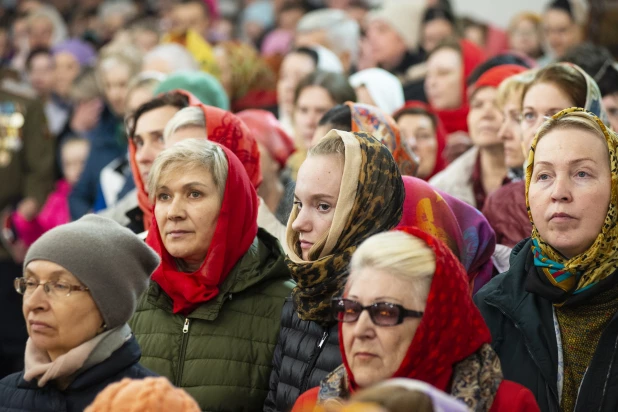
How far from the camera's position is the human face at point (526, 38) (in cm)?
940

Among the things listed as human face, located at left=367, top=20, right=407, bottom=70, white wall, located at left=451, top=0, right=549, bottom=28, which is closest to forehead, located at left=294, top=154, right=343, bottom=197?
human face, located at left=367, top=20, right=407, bottom=70

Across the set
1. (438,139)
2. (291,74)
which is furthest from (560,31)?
(438,139)

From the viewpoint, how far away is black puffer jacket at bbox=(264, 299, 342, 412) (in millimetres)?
3889

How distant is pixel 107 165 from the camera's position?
313 inches

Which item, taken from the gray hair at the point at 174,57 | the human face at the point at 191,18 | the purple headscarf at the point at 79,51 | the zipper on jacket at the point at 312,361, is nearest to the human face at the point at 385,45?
the gray hair at the point at 174,57

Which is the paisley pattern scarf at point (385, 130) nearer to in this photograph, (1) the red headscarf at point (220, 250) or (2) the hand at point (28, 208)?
(1) the red headscarf at point (220, 250)

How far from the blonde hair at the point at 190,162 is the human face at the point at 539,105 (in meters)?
1.37

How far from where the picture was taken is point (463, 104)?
7770 millimetres

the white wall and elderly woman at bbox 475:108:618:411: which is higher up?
the white wall

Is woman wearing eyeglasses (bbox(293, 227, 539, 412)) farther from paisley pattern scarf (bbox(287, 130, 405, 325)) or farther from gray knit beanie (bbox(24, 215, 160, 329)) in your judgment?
gray knit beanie (bbox(24, 215, 160, 329))

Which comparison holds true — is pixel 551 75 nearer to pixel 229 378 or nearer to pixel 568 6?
pixel 229 378

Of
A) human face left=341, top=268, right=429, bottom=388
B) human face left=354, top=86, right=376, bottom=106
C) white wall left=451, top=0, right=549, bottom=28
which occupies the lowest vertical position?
human face left=341, top=268, right=429, bottom=388

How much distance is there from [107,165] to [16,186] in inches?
78.9

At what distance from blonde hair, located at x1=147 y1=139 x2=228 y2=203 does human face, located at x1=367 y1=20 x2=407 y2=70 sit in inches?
198
